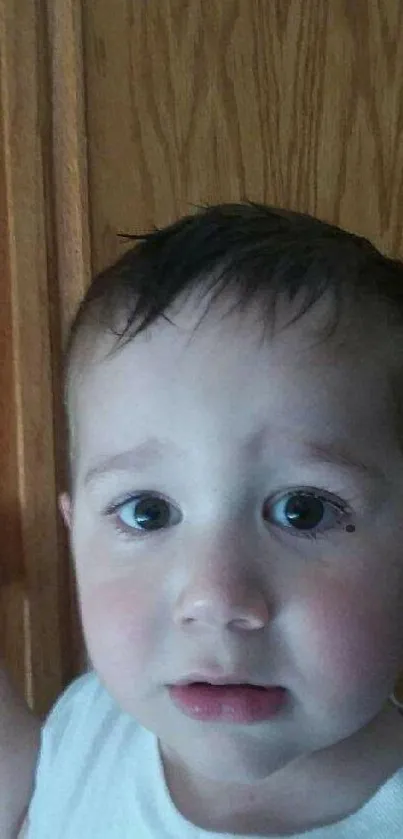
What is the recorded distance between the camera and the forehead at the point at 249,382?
611mm

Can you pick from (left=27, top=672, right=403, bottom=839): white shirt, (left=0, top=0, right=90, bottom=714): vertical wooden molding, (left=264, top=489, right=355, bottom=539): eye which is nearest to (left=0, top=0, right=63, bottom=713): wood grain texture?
(left=0, top=0, right=90, bottom=714): vertical wooden molding

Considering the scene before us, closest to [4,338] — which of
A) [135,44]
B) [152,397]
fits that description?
[135,44]

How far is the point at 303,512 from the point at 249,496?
0.03 m

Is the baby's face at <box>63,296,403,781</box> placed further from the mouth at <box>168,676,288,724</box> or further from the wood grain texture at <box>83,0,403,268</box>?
the wood grain texture at <box>83,0,403,268</box>

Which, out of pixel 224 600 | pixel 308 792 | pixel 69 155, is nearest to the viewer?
pixel 224 600

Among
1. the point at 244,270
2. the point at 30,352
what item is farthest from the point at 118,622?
the point at 30,352

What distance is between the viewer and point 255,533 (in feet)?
2.02

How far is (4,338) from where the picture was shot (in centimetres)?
96

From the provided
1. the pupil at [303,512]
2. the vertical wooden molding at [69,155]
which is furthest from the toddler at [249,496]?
the vertical wooden molding at [69,155]

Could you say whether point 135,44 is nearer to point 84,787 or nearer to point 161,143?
point 161,143

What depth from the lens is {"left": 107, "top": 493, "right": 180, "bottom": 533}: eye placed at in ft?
2.12

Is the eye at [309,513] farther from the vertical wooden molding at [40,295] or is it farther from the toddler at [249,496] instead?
the vertical wooden molding at [40,295]

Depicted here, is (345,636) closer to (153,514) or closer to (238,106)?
(153,514)

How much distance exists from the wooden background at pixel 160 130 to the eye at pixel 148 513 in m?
0.34
